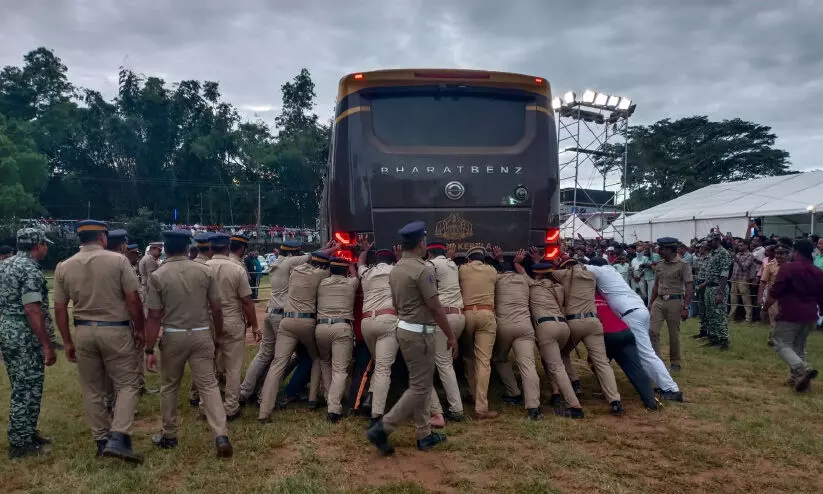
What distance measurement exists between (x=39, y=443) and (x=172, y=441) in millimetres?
1176

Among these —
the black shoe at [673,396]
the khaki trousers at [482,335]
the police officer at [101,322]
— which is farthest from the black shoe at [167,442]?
the black shoe at [673,396]

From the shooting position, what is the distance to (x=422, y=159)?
6.84 metres

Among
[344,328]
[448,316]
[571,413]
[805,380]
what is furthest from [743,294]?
[344,328]

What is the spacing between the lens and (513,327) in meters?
6.43

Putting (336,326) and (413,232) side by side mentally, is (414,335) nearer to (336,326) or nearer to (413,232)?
(413,232)

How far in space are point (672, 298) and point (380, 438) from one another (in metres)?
5.19

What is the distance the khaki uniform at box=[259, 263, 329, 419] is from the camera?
6277 millimetres

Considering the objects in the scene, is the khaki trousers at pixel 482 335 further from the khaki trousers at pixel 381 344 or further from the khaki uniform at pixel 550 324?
the khaki trousers at pixel 381 344

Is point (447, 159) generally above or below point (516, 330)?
above

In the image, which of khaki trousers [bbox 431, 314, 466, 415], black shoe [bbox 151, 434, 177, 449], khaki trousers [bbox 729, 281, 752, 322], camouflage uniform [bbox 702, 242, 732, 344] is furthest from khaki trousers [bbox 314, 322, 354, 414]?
khaki trousers [bbox 729, 281, 752, 322]

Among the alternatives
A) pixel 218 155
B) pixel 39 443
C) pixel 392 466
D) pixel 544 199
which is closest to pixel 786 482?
pixel 392 466

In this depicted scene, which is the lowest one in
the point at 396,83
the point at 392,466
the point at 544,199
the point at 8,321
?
the point at 392,466

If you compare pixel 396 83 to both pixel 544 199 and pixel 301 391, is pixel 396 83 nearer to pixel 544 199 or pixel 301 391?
pixel 544 199

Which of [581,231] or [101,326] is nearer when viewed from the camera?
[101,326]
